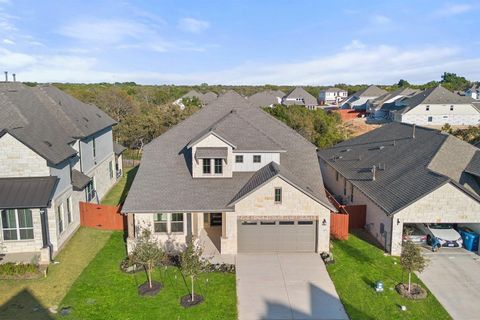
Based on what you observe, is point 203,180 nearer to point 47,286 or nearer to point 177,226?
point 177,226

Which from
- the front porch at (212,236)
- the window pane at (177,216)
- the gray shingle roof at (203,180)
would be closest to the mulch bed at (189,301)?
the front porch at (212,236)

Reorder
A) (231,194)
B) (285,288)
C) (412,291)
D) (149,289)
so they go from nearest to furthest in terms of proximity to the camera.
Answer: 1. (412,291)
2. (149,289)
3. (285,288)
4. (231,194)

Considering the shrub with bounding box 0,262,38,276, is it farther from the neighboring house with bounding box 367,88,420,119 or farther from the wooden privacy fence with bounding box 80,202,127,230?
the neighboring house with bounding box 367,88,420,119

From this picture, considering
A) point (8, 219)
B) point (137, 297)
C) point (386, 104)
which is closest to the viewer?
point (137, 297)

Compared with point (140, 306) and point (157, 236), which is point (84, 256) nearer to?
point (157, 236)

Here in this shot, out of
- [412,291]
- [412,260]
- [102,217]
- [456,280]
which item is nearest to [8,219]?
[102,217]

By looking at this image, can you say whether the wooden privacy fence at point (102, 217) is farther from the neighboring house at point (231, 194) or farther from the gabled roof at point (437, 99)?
the gabled roof at point (437, 99)

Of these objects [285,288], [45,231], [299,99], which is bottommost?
[285,288]
